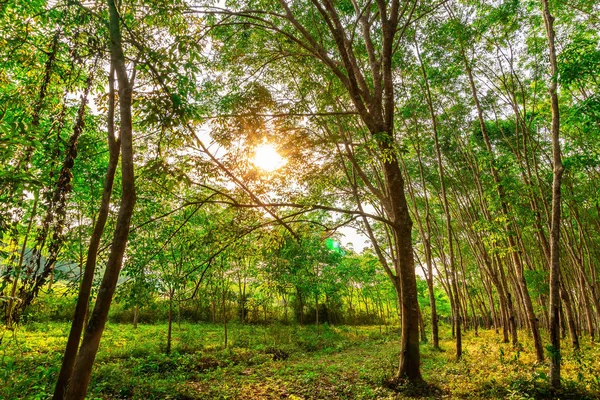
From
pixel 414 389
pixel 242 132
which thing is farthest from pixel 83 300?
pixel 414 389

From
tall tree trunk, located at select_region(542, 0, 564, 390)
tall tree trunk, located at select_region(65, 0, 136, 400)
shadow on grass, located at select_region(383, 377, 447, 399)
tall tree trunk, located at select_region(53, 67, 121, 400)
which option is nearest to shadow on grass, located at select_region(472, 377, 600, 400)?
tall tree trunk, located at select_region(542, 0, 564, 390)

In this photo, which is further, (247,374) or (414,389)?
(247,374)

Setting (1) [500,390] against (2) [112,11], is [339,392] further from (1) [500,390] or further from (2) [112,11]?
(2) [112,11]

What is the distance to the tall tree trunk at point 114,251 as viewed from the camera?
11.6ft

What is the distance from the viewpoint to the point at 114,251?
378 cm

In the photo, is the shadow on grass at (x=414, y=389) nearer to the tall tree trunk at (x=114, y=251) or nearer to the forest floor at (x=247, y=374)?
the forest floor at (x=247, y=374)

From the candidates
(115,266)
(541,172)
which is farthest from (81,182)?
(541,172)

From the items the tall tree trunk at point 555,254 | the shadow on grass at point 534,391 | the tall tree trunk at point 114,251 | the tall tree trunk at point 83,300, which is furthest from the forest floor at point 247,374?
the tall tree trunk at point 114,251

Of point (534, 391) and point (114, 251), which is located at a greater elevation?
point (114, 251)

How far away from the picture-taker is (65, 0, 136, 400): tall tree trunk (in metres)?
3.53

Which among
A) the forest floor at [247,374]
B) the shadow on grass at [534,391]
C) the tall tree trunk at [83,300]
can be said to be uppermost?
the tall tree trunk at [83,300]

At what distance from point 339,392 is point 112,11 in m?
8.53

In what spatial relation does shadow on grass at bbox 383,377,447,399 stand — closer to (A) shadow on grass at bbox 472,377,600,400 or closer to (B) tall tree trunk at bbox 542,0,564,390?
(A) shadow on grass at bbox 472,377,600,400

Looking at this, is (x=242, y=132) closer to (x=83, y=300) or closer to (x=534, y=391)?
(x=83, y=300)
